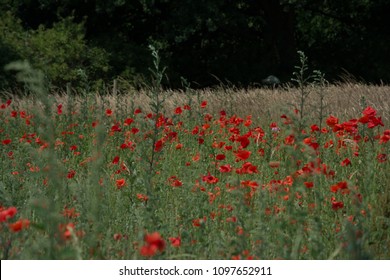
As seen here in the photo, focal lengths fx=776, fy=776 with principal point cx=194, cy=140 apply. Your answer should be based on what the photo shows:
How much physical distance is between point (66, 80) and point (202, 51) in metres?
7.32

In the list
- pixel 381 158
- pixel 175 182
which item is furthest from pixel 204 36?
pixel 175 182

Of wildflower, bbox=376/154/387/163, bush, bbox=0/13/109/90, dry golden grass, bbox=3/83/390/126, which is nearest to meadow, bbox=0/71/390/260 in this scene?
wildflower, bbox=376/154/387/163

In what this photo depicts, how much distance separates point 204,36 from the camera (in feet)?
77.5

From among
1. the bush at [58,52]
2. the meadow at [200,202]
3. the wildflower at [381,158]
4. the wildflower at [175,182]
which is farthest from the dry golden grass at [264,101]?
the bush at [58,52]

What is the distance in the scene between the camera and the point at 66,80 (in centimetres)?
1731

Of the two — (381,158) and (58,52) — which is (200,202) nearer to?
(381,158)

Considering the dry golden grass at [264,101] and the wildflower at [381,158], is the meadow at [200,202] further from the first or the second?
the dry golden grass at [264,101]

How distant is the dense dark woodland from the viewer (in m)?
18.7

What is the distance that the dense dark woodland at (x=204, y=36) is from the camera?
18.7m

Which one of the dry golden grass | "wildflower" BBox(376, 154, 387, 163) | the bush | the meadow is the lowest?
the meadow

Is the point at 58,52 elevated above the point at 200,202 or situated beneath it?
elevated above

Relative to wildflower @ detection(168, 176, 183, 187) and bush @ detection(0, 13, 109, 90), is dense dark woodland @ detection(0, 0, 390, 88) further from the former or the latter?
wildflower @ detection(168, 176, 183, 187)

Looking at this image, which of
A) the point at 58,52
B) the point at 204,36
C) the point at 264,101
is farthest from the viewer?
the point at 204,36

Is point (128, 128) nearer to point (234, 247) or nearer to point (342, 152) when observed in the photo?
A: point (342, 152)
